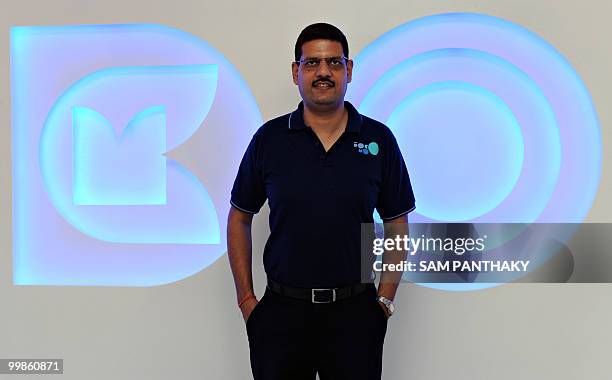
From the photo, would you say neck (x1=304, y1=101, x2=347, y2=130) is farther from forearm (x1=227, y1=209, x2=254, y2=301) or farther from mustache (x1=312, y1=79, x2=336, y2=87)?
forearm (x1=227, y1=209, x2=254, y2=301)

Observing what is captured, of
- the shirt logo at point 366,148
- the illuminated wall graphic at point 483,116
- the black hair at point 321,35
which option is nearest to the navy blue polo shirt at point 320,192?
the shirt logo at point 366,148

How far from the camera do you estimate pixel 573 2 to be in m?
2.30

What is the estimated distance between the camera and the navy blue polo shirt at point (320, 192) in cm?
174

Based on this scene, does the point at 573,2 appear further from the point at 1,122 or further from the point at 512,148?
the point at 1,122

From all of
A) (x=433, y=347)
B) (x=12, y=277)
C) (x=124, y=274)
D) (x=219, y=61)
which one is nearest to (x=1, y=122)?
(x=12, y=277)

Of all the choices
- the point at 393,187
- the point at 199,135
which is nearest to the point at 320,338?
the point at 393,187

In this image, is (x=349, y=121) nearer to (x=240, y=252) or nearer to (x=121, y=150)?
(x=240, y=252)

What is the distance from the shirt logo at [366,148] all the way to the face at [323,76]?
16 centimetres

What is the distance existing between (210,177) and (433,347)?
127 centimetres

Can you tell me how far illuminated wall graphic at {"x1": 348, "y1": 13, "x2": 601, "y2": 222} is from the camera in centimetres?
231

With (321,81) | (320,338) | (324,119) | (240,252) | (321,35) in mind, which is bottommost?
(320,338)

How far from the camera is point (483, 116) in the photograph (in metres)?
2.35

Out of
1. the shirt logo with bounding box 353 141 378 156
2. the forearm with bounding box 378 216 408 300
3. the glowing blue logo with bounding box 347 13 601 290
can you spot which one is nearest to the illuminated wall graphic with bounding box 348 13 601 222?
the glowing blue logo with bounding box 347 13 601 290

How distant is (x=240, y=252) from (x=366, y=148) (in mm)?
592
